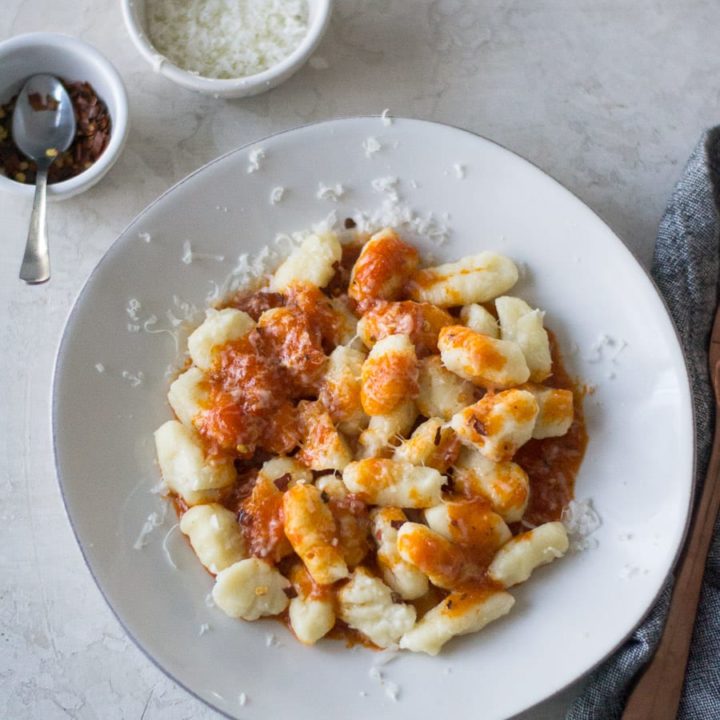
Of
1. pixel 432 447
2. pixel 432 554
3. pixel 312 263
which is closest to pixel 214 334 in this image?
pixel 312 263

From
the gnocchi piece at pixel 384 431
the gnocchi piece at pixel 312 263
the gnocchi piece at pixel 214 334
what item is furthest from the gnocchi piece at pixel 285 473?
the gnocchi piece at pixel 312 263

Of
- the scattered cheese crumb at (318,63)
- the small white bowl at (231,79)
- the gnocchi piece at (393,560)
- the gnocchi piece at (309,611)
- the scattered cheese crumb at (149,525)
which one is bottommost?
the scattered cheese crumb at (149,525)

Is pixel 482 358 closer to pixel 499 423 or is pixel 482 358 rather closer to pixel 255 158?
pixel 499 423

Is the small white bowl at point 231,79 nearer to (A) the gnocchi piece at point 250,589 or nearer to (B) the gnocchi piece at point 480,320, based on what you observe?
(B) the gnocchi piece at point 480,320

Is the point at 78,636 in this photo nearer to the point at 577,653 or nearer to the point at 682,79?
the point at 577,653

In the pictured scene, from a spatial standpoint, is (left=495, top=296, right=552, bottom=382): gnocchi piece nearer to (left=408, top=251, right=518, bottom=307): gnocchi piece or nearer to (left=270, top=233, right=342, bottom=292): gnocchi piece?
(left=408, top=251, right=518, bottom=307): gnocchi piece

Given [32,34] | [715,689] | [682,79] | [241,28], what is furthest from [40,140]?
[715,689]
